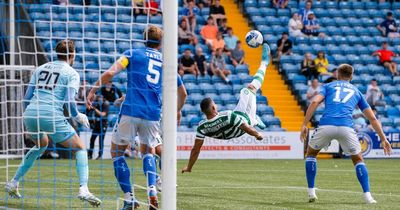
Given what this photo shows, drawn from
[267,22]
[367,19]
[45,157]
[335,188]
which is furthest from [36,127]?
[367,19]

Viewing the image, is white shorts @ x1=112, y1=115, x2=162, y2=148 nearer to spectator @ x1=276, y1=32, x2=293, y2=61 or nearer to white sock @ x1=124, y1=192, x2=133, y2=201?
white sock @ x1=124, y1=192, x2=133, y2=201

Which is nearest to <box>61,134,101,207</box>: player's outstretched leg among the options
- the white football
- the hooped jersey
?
the hooped jersey

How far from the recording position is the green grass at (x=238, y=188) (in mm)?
12234

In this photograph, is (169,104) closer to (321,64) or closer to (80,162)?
(80,162)

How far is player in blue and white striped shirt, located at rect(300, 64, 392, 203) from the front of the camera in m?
13.1

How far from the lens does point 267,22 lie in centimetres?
3309

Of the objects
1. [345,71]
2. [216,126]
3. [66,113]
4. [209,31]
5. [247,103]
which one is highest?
[209,31]

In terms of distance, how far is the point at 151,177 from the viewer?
10.9 m

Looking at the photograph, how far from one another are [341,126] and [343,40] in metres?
20.9

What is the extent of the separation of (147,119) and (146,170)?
0.61m

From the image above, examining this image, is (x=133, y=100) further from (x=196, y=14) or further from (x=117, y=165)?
(x=196, y=14)

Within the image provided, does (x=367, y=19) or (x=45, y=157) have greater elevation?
(x=367, y=19)

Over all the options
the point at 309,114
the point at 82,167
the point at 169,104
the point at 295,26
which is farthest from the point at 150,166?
the point at 295,26

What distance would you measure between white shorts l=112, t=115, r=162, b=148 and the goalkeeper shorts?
0.78 metres
